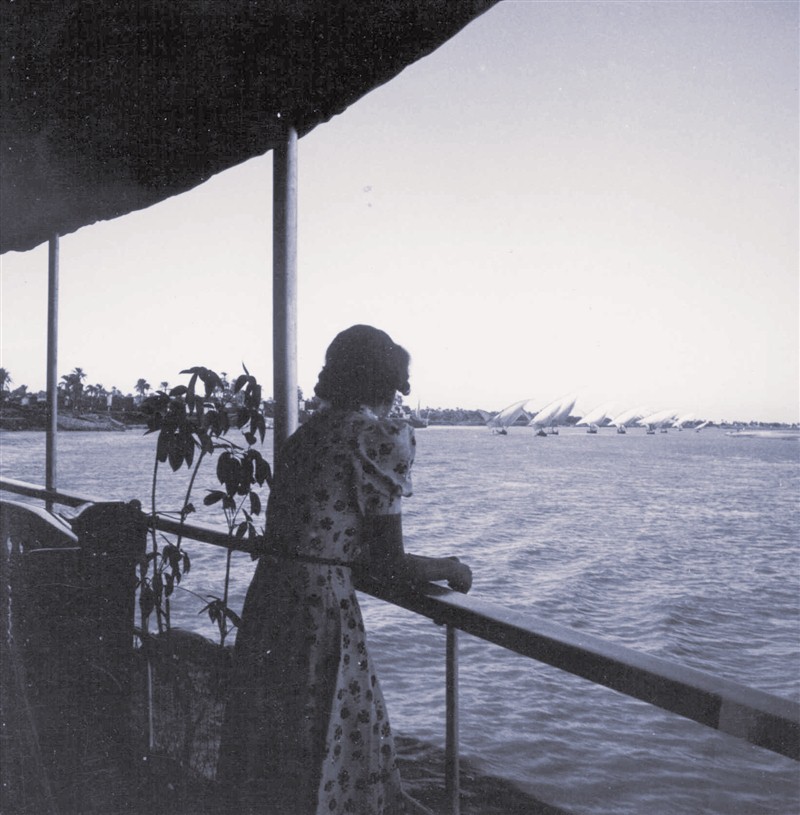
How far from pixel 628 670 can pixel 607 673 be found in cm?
4

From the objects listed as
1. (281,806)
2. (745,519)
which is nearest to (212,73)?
(281,806)

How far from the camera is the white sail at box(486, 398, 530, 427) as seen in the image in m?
111

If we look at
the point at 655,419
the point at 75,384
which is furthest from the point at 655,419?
the point at 75,384

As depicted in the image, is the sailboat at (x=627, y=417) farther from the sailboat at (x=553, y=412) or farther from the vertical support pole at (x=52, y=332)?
the vertical support pole at (x=52, y=332)

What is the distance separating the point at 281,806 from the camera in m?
1.45

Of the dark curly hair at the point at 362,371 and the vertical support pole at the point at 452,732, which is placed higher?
the dark curly hair at the point at 362,371

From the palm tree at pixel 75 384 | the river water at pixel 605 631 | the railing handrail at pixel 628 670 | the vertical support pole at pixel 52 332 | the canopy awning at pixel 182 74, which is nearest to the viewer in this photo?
the railing handrail at pixel 628 670

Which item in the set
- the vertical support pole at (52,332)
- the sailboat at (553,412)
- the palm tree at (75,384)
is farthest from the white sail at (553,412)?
the vertical support pole at (52,332)

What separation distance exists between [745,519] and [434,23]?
32007 millimetres

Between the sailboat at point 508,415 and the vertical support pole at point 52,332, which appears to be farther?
the sailboat at point 508,415

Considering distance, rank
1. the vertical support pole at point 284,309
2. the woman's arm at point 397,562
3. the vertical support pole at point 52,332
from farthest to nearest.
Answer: the vertical support pole at point 52,332
the vertical support pole at point 284,309
the woman's arm at point 397,562

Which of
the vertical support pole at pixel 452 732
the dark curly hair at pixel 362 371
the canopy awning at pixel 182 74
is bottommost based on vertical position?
the vertical support pole at pixel 452 732

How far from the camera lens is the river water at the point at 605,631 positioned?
8.06 meters

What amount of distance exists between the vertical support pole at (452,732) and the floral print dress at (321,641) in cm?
18
